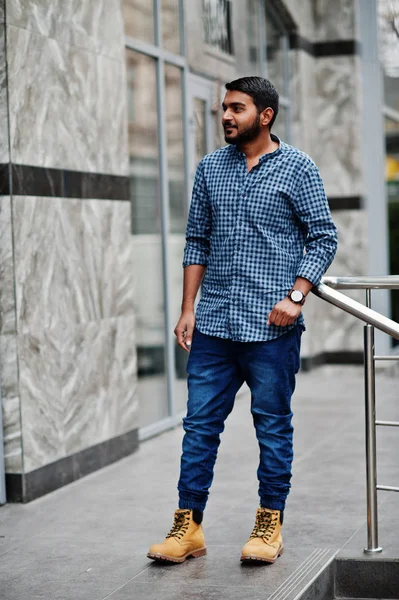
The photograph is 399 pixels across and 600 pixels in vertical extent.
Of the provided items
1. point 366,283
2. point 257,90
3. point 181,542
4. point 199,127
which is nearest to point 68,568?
point 181,542

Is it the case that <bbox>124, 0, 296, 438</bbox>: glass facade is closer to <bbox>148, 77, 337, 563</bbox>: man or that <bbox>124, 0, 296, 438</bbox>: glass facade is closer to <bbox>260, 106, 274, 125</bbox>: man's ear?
<bbox>148, 77, 337, 563</bbox>: man

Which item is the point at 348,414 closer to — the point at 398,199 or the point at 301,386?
the point at 301,386

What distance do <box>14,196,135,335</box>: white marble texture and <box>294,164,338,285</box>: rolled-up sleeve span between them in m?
1.90

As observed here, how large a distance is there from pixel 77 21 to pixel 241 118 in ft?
7.99

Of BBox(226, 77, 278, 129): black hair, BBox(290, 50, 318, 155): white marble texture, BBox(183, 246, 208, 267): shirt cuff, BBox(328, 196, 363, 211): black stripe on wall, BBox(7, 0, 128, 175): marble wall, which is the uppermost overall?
BBox(290, 50, 318, 155): white marble texture

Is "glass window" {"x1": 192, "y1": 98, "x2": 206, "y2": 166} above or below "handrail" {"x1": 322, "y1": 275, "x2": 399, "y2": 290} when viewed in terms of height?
above

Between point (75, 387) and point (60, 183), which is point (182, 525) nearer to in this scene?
point (75, 387)

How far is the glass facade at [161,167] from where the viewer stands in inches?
312

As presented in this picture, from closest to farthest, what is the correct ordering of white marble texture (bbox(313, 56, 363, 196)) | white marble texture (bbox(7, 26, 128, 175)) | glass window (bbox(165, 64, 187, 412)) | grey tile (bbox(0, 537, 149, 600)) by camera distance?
grey tile (bbox(0, 537, 149, 600)) → white marble texture (bbox(7, 26, 128, 175)) → glass window (bbox(165, 64, 187, 412)) → white marble texture (bbox(313, 56, 363, 196))

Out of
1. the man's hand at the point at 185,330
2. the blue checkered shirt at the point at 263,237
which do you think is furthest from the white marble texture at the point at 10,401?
the blue checkered shirt at the point at 263,237

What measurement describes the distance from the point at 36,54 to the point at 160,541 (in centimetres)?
266

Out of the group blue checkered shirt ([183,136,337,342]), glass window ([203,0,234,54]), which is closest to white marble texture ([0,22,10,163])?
blue checkered shirt ([183,136,337,342])

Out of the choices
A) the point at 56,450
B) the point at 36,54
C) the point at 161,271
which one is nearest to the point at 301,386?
the point at 161,271

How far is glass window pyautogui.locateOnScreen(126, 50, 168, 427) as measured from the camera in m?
7.88
